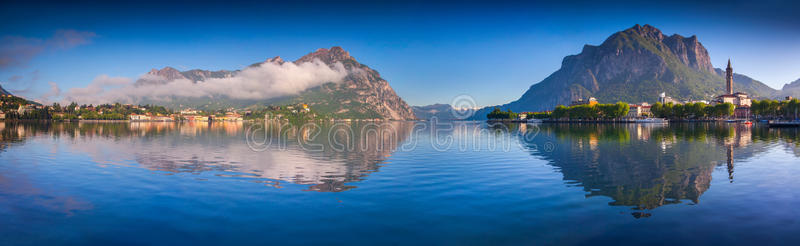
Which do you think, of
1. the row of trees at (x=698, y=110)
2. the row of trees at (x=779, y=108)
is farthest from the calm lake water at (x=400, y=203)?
the row of trees at (x=698, y=110)

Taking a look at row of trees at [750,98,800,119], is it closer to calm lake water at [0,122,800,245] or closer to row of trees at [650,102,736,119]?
row of trees at [650,102,736,119]

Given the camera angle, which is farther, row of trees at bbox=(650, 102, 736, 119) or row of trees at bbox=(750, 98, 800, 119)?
row of trees at bbox=(650, 102, 736, 119)

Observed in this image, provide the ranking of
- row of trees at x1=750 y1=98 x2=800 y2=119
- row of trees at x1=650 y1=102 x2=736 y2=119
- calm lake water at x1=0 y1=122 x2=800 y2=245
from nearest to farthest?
calm lake water at x1=0 y1=122 x2=800 y2=245 → row of trees at x1=750 y1=98 x2=800 y2=119 → row of trees at x1=650 y1=102 x2=736 y2=119

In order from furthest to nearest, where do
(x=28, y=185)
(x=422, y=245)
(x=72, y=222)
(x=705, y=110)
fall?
(x=705, y=110), (x=28, y=185), (x=72, y=222), (x=422, y=245)

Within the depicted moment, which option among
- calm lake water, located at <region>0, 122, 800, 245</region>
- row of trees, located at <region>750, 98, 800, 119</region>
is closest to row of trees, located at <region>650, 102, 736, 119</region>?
row of trees, located at <region>750, 98, 800, 119</region>

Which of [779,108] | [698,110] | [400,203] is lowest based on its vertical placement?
[400,203]

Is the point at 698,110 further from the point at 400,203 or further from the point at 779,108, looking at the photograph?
the point at 400,203

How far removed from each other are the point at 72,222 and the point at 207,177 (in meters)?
9.92

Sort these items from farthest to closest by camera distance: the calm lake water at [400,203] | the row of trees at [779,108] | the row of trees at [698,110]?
the row of trees at [698,110] < the row of trees at [779,108] < the calm lake water at [400,203]

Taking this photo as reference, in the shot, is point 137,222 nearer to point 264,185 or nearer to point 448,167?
point 264,185

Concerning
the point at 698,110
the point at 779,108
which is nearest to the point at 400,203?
the point at 698,110

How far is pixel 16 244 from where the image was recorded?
11016 millimetres

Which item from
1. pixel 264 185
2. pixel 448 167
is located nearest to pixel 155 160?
pixel 264 185

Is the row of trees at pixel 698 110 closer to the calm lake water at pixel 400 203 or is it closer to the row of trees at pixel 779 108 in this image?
the row of trees at pixel 779 108
